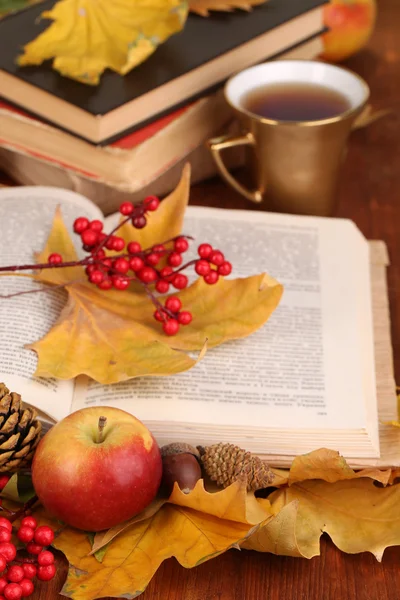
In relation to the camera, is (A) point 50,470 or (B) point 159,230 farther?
(B) point 159,230

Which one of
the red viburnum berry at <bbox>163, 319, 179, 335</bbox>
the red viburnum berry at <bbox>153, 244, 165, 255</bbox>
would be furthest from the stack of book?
the red viburnum berry at <bbox>163, 319, 179, 335</bbox>

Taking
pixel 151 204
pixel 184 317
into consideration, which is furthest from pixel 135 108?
pixel 184 317

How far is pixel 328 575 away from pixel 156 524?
12 cm

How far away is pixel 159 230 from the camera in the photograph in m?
0.76

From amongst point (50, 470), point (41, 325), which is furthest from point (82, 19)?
point (50, 470)

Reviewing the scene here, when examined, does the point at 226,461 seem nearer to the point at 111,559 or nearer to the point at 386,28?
the point at 111,559

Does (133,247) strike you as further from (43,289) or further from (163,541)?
(163,541)

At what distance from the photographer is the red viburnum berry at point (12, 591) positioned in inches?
19.1

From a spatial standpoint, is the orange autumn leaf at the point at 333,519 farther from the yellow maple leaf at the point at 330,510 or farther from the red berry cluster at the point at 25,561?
the red berry cluster at the point at 25,561

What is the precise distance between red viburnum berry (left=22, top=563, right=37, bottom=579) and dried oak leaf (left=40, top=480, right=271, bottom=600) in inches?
0.9

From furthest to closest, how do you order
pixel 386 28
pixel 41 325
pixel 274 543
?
pixel 386 28 → pixel 41 325 → pixel 274 543

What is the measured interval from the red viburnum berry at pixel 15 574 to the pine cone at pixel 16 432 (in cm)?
8

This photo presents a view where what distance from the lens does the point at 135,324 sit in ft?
2.21

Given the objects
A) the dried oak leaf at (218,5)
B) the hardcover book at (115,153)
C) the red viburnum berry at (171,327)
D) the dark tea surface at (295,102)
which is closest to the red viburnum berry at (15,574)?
the red viburnum berry at (171,327)
